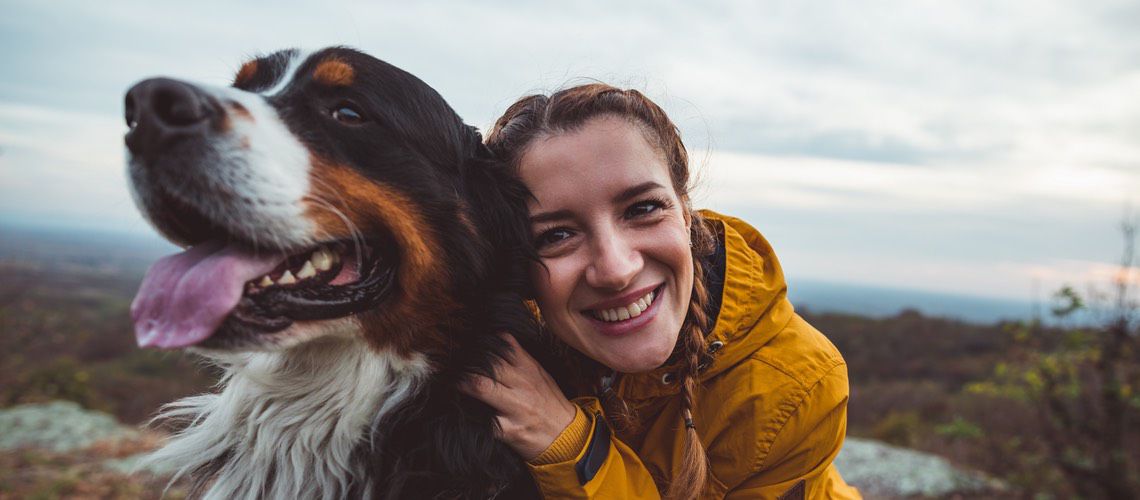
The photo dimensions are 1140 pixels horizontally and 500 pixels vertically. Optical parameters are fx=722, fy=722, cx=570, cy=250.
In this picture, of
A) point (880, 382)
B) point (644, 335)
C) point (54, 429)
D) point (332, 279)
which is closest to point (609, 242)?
point (644, 335)

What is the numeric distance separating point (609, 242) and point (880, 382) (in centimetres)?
1479

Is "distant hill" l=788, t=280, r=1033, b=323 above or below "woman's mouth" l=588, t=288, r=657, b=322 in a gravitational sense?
below

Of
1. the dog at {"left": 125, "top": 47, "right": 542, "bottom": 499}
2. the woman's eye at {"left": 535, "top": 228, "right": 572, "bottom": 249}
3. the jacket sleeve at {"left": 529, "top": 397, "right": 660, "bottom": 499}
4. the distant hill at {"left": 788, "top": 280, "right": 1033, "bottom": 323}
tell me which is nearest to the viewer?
the dog at {"left": 125, "top": 47, "right": 542, "bottom": 499}

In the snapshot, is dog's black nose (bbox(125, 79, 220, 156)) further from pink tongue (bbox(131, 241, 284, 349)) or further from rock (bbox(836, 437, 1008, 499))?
rock (bbox(836, 437, 1008, 499))

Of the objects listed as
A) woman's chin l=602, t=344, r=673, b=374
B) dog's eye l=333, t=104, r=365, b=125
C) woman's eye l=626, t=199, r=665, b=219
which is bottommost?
woman's chin l=602, t=344, r=673, b=374

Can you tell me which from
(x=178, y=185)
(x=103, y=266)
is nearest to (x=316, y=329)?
(x=178, y=185)

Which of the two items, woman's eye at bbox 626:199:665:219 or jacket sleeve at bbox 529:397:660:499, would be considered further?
woman's eye at bbox 626:199:665:219

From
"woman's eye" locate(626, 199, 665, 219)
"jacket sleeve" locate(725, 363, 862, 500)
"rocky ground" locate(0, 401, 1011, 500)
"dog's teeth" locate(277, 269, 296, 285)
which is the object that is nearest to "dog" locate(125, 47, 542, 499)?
"dog's teeth" locate(277, 269, 296, 285)

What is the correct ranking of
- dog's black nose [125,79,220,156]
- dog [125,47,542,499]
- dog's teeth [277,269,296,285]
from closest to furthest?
dog's black nose [125,79,220,156] < dog [125,47,542,499] < dog's teeth [277,269,296,285]

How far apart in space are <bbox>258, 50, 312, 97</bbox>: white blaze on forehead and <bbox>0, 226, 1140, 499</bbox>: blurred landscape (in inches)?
20.1

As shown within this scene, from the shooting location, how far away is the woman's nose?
7.04 ft

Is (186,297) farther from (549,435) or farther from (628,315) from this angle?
(628,315)

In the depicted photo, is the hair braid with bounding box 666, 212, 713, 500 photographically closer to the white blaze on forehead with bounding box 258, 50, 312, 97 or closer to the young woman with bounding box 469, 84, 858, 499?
the young woman with bounding box 469, 84, 858, 499

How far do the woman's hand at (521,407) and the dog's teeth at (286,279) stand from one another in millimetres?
586
